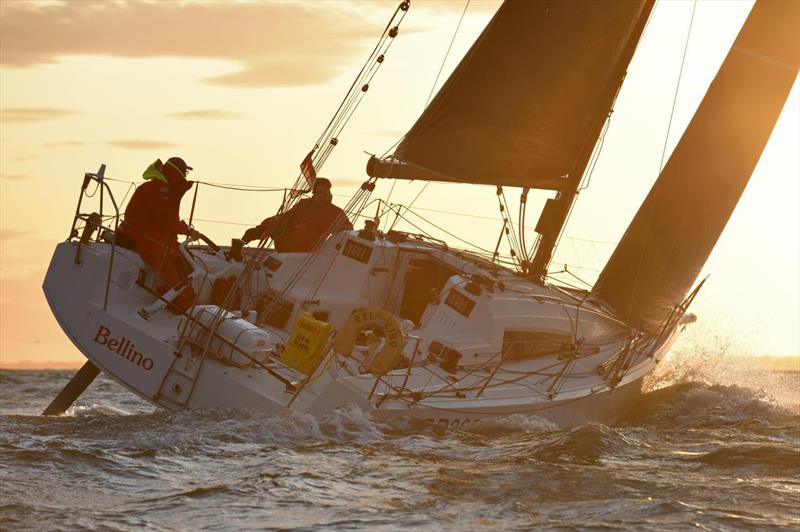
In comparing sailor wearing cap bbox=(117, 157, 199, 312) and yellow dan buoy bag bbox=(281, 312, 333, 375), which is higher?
sailor wearing cap bbox=(117, 157, 199, 312)

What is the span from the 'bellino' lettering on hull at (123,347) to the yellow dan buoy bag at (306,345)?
120 cm

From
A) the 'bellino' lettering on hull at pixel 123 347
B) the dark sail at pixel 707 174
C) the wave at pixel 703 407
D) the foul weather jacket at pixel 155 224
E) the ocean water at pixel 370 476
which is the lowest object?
the ocean water at pixel 370 476

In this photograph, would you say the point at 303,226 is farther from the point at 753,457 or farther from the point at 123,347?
the point at 753,457

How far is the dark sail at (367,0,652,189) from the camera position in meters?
14.7

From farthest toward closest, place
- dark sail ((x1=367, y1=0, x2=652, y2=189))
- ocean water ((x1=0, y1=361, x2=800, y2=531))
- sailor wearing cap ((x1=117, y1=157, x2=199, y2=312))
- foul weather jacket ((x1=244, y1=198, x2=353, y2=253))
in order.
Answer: dark sail ((x1=367, y1=0, x2=652, y2=189)) → foul weather jacket ((x1=244, y1=198, x2=353, y2=253)) → sailor wearing cap ((x1=117, y1=157, x2=199, y2=312)) → ocean water ((x1=0, y1=361, x2=800, y2=531))

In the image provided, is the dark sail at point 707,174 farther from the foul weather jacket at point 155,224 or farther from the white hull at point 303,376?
the foul weather jacket at point 155,224

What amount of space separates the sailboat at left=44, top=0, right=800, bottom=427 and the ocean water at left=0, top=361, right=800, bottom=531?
14.4 inches

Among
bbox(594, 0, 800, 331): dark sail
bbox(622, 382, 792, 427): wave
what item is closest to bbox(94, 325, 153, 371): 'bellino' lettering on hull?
bbox(622, 382, 792, 427): wave

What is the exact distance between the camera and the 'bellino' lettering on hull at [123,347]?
11.9 meters

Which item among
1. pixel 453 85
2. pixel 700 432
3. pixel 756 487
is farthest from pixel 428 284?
pixel 756 487

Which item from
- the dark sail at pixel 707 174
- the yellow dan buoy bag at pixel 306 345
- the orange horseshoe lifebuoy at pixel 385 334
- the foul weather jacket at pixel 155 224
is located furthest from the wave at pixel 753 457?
the foul weather jacket at pixel 155 224

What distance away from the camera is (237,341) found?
11.7m

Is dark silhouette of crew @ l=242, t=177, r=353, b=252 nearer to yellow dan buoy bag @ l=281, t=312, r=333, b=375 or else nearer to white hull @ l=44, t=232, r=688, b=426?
white hull @ l=44, t=232, r=688, b=426

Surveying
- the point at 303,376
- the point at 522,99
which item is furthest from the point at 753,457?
the point at 522,99
